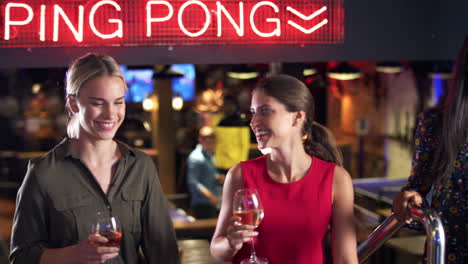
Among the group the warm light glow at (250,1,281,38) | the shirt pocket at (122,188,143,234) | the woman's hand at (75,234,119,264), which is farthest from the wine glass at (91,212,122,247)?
the warm light glow at (250,1,281,38)

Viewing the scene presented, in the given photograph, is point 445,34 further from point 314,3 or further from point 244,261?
point 244,261

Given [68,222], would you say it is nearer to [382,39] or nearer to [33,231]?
[33,231]

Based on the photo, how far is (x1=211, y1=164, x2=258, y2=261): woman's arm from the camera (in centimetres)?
204

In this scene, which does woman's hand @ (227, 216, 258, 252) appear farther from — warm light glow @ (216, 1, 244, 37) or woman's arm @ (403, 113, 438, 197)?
warm light glow @ (216, 1, 244, 37)

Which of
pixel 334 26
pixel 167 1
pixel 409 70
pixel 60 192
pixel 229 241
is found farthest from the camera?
pixel 409 70

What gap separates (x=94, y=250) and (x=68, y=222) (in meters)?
0.25

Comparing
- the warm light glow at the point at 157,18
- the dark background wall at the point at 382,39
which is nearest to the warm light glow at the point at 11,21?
the warm light glow at the point at 157,18

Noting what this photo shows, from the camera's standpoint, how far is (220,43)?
9.87 ft

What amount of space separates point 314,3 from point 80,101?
140 cm

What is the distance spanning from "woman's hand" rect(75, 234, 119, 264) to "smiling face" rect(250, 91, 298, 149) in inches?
27.2

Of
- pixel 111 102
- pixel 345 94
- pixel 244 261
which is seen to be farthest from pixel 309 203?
pixel 345 94

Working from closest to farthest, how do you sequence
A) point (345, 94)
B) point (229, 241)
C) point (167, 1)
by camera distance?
point (229, 241) → point (167, 1) → point (345, 94)

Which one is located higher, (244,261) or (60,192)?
(60,192)

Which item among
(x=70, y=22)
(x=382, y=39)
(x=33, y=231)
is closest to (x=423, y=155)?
(x=382, y=39)
